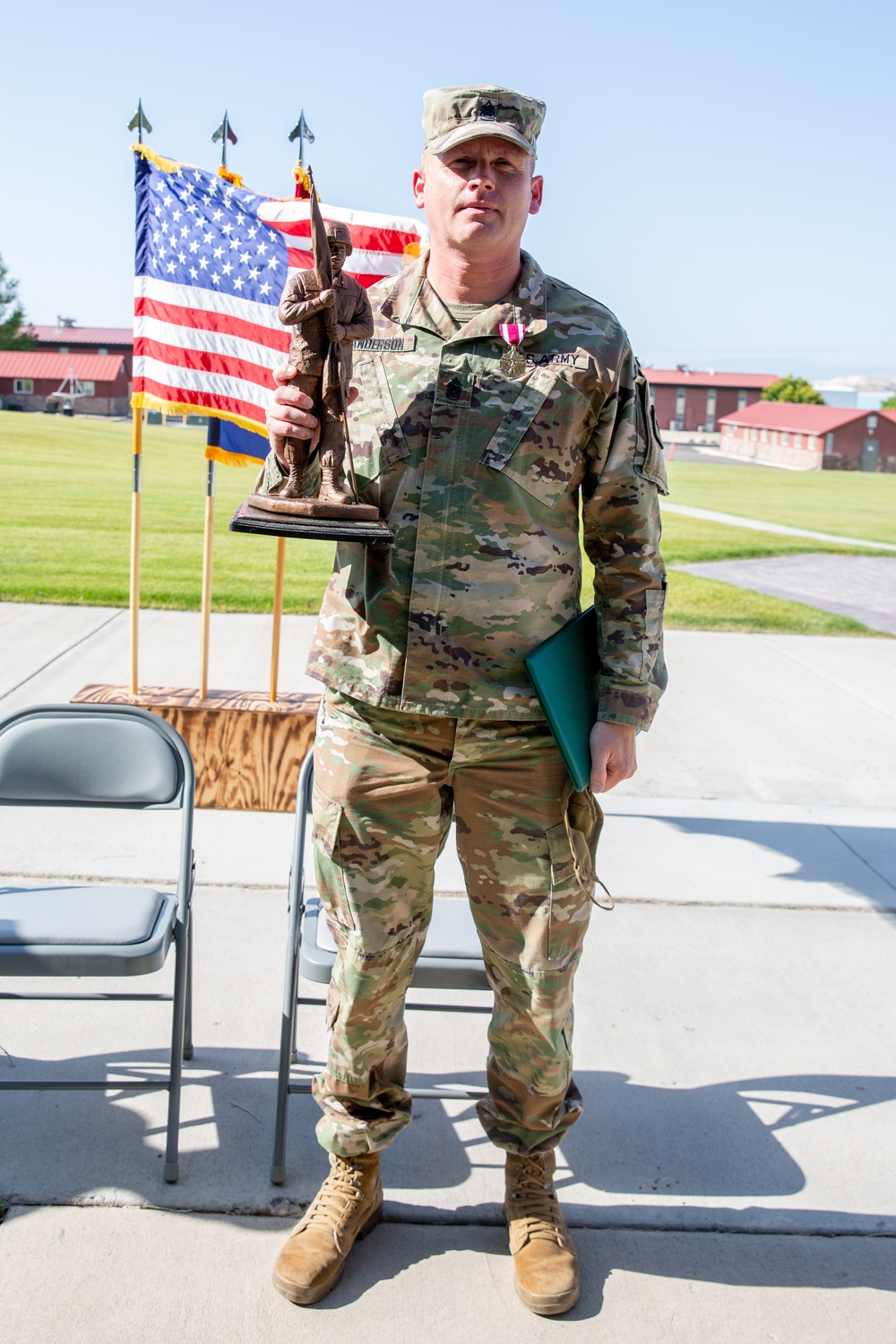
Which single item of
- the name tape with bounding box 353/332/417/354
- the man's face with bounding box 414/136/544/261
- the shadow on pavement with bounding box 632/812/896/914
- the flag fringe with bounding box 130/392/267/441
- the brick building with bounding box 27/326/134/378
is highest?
the brick building with bounding box 27/326/134/378

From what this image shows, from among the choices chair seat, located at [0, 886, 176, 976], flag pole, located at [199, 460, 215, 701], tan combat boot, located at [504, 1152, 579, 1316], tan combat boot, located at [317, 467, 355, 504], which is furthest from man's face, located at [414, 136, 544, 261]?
flag pole, located at [199, 460, 215, 701]

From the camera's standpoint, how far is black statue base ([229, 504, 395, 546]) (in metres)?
2.29

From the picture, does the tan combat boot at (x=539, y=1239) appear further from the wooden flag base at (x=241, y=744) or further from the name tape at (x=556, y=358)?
the wooden flag base at (x=241, y=744)

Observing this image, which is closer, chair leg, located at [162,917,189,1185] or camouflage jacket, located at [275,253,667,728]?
camouflage jacket, located at [275,253,667,728]

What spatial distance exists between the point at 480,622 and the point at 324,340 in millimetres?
629

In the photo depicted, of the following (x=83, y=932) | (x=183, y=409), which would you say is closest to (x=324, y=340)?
(x=83, y=932)

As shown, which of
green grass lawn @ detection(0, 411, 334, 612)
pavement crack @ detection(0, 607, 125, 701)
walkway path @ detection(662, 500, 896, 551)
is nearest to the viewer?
pavement crack @ detection(0, 607, 125, 701)

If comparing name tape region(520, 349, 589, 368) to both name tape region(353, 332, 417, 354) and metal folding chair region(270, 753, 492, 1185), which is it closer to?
name tape region(353, 332, 417, 354)

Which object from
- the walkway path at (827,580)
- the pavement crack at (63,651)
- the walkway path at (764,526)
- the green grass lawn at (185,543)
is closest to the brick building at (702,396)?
the green grass lawn at (185,543)

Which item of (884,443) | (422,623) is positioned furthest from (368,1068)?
(884,443)

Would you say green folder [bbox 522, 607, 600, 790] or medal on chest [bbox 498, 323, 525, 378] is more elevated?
medal on chest [bbox 498, 323, 525, 378]

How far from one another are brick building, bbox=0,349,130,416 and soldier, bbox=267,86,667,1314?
7798 cm

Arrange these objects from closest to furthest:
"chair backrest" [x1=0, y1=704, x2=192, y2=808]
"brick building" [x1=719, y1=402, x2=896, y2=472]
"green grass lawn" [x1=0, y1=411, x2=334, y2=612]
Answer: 1. "chair backrest" [x1=0, y1=704, x2=192, y2=808]
2. "green grass lawn" [x1=0, y1=411, x2=334, y2=612]
3. "brick building" [x1=719, y1=402, x2=896, y2=472]

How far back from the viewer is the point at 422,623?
2451 mm
